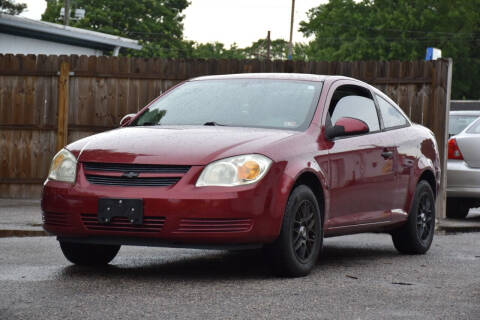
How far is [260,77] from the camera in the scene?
8.61m

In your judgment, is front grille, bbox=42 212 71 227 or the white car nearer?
front grille, bbox=42 212 71 227

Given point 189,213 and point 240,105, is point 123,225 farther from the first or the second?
point 240,105

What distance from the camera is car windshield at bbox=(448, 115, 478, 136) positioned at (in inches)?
598

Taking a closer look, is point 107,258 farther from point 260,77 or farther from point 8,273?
point 260,77

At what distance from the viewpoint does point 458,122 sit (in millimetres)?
15320

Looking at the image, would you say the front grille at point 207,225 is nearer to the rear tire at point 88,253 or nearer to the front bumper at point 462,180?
the rear tire at point 88,253

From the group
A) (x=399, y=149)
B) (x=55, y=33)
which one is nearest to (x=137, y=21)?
(x=55, y=33)

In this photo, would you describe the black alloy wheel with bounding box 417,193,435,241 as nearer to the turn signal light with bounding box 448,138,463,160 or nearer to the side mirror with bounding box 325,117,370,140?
the side mirror with bounding box 325,117,370,140

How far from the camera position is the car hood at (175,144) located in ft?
22.8

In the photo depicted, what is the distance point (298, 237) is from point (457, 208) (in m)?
8.18

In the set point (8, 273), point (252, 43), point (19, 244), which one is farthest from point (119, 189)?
point (252, 43)

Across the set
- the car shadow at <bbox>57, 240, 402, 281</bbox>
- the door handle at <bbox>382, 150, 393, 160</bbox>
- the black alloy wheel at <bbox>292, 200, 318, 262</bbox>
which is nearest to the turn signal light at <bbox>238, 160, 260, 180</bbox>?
the black alloy wheel at <bbox>292, 200, 318, 262</bbox>

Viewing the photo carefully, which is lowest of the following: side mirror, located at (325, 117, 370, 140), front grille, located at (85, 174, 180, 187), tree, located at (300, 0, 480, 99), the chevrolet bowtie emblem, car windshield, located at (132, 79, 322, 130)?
front grille, located at (85, 174, 180, 187)

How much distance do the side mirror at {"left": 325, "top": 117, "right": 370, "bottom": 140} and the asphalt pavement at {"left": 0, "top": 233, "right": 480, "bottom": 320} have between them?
1.06 m
